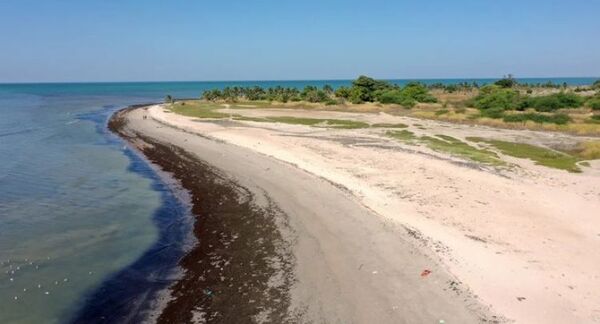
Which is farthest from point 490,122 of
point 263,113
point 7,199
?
point 7,199

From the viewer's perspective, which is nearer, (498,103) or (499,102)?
(498,103)

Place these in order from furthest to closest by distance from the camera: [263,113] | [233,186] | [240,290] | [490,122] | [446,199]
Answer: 1. [263,113]
2. [490,122]
3. [233,186]
4. [446,199]
5. [240,290]

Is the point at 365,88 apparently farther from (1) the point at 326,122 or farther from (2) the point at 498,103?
(1) the point at 326,122

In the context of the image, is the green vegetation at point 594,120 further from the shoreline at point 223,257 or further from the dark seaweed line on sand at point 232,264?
the dark seaweed line on sand at point 232,264

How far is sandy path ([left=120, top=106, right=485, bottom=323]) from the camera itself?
10.7m

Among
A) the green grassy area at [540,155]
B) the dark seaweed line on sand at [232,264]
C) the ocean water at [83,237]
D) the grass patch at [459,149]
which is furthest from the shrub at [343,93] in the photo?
the dark seaweed line on sand at [232,264]

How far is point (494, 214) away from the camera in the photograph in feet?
57.0

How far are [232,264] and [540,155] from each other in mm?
22777

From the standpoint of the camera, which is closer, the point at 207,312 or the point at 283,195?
the point at 207,312

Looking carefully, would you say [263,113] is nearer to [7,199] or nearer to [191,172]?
[191,172]

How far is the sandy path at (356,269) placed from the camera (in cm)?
1071

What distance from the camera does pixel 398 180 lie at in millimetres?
22656

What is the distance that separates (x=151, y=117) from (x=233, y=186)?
1724 inches

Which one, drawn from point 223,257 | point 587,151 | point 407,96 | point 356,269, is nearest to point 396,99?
point 407,96
